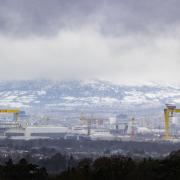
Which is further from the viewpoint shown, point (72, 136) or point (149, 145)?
point (72, 136)

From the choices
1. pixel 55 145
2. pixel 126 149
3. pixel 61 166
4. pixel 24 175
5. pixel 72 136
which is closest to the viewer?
pixel 24 175

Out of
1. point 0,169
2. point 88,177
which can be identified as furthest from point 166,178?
point 0,169

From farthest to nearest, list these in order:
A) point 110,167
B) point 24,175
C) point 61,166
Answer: point 61,166 → point 24,175 → point 110,167

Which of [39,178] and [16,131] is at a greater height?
[16,131]

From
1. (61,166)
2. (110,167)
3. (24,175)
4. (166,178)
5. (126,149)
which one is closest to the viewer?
(166,178)

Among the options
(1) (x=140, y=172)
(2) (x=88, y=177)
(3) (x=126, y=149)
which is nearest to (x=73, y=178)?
(2) (x=88, y=177)

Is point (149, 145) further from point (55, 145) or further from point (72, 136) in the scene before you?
point (72, 136)

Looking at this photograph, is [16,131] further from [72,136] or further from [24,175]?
[24,175]

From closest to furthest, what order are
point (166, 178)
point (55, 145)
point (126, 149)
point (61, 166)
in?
point (166, 178) → point (61, 166) → point (126, 149) → point (55, 145)

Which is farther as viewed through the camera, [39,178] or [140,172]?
[39,178]
